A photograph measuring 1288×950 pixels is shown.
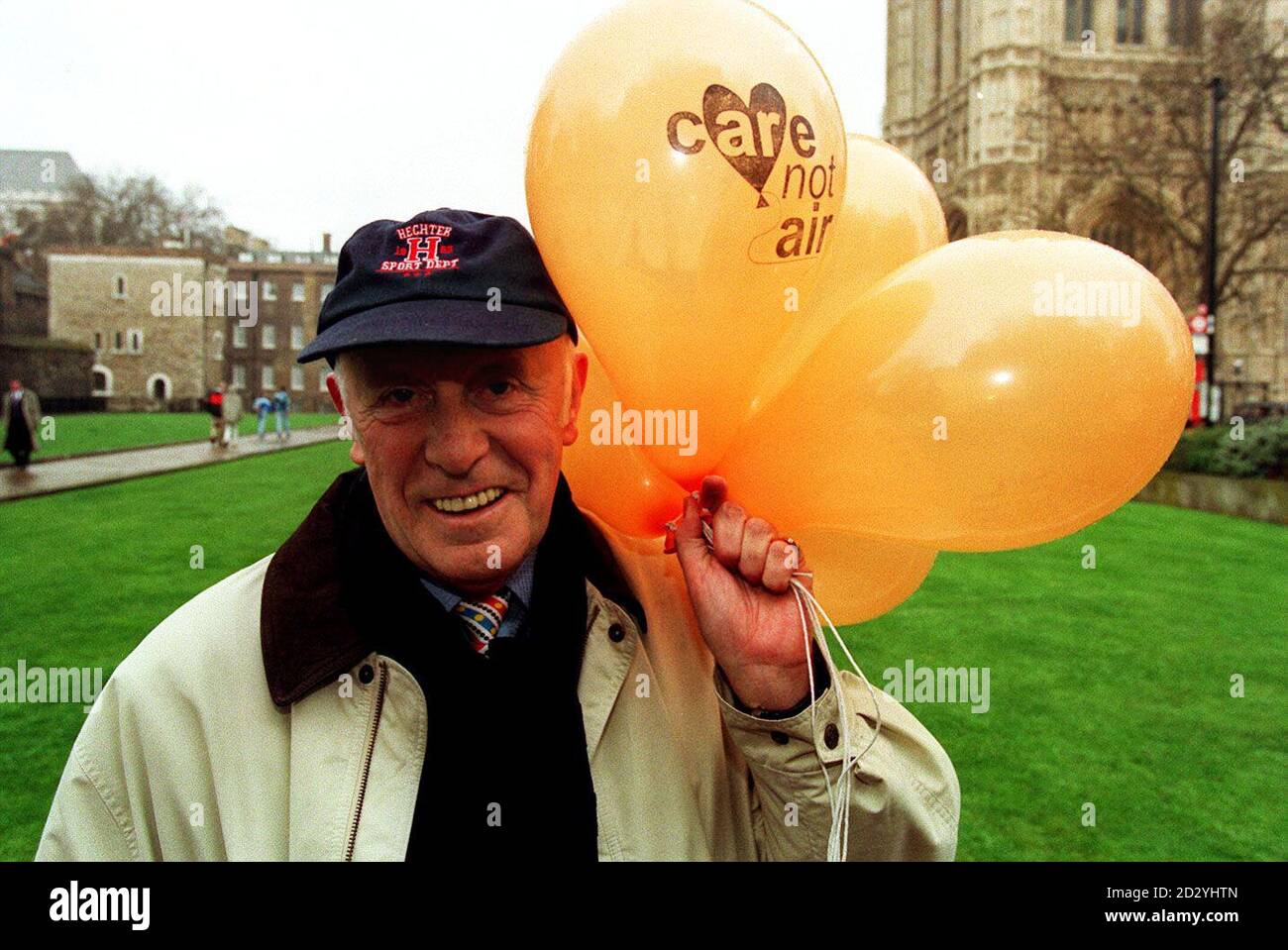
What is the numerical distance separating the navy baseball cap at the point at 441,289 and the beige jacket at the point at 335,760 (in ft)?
1.34

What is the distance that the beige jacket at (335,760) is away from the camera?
1.46 m

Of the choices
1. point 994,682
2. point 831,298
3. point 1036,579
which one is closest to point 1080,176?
point 1036,579

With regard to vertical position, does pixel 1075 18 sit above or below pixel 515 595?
→ above

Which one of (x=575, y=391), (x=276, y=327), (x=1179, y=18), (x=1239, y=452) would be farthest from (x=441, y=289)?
(x=276, y=327)

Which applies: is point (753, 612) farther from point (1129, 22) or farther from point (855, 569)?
point (1129, 22)

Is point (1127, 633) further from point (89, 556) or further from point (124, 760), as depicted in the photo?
point (89, 556)

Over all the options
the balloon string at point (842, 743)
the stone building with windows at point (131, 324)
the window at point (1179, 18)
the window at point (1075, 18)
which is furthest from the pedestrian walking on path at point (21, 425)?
the window at point (1075, 18)

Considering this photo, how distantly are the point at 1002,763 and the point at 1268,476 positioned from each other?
1481 centimetres

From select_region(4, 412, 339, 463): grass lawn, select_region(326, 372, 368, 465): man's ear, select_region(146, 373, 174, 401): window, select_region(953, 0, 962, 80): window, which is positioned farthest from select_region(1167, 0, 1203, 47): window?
select_region(146, 373, 174, 401): window

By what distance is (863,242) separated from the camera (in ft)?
6.50

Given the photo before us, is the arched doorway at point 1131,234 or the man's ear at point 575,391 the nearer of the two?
the man's ear at point 575,391

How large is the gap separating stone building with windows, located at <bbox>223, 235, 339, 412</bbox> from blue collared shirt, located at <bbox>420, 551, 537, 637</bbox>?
62.1m

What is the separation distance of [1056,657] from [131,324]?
5672cm

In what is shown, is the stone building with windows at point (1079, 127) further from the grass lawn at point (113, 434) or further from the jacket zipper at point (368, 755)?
the jacket zipper at point (368, 755)
